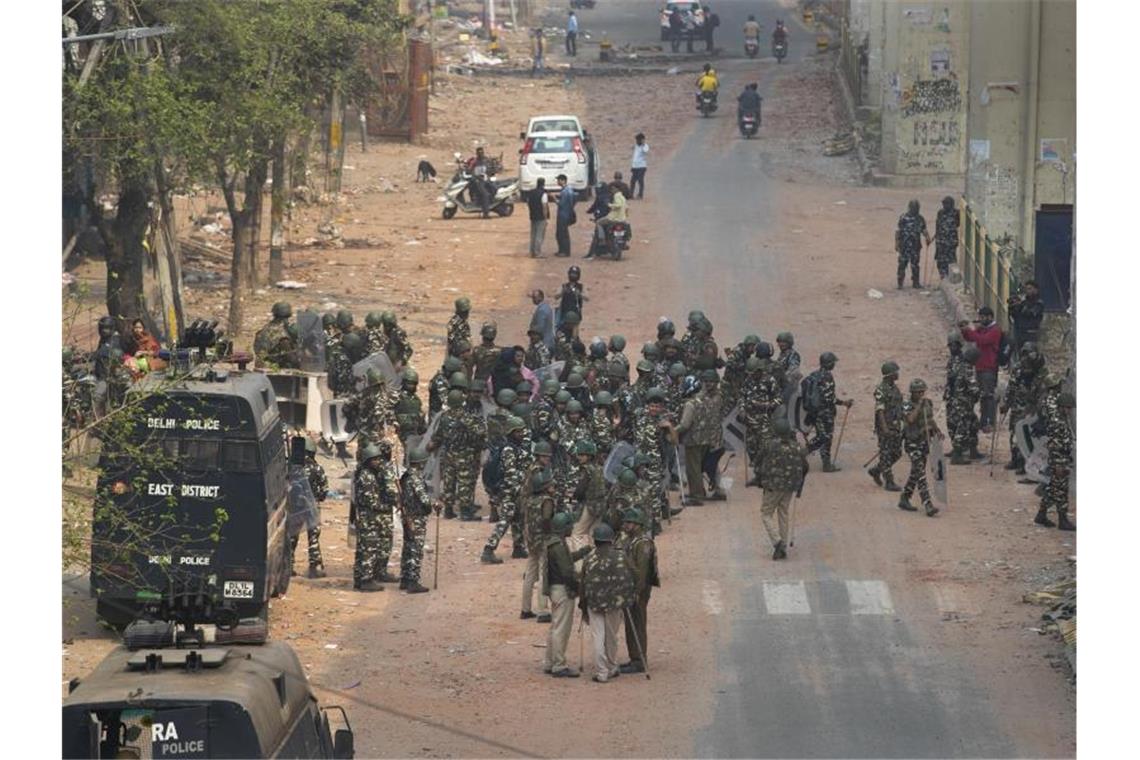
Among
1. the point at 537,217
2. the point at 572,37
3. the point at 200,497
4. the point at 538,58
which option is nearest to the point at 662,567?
the point at 200,497

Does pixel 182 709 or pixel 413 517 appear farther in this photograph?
pixel 413 517

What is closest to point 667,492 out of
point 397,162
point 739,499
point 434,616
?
point 739,499

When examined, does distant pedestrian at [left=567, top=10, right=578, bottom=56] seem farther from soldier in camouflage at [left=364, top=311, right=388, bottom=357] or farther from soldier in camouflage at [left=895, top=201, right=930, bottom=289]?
soldier in camouflage at [left=364, top=311, right=388, bottom=357]

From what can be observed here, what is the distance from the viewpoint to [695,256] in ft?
132

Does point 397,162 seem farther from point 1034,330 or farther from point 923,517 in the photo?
point 923,517

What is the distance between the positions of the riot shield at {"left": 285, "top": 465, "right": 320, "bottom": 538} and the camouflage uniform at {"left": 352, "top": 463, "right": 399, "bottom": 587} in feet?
1.41

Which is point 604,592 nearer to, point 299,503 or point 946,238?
point 299,503

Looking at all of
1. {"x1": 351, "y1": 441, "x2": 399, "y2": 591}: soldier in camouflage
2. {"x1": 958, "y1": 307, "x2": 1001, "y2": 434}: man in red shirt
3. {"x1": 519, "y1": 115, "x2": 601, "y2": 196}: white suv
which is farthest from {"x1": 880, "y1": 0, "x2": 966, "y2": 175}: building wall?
{"x1": 351, "y1": 441, "x2": 399, "y2": 591}: soldier in camouflage

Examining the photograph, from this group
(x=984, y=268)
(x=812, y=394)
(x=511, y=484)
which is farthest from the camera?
(x=984, y=268)

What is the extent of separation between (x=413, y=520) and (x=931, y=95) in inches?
1122

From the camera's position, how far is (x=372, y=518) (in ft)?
71.4

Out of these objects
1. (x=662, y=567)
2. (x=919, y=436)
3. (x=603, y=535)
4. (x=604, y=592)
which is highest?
(x=919, y=436)

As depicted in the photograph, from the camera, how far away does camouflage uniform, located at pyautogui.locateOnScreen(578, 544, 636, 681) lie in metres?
18.7

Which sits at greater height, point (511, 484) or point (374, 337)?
point (374, 337)
